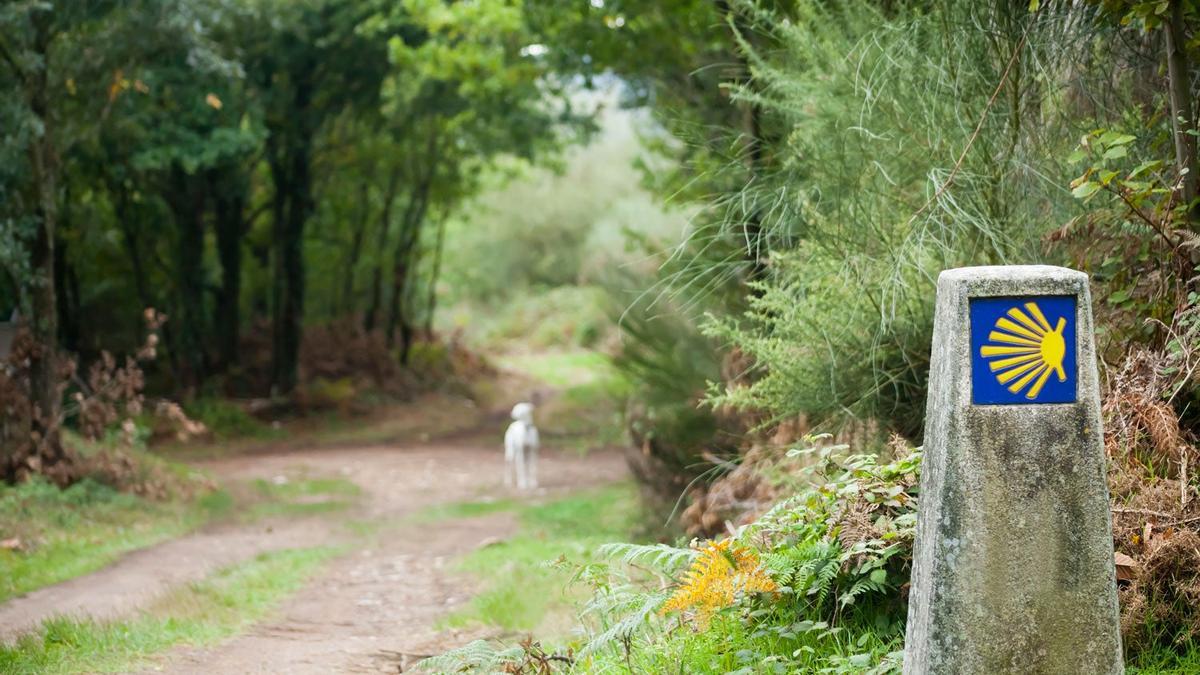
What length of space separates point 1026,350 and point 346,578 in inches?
302

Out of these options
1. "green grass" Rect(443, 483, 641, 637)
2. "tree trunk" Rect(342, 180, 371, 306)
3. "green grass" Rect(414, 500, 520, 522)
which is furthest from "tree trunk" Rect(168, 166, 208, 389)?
"green grass" Rect(443, 483, 641, 637)

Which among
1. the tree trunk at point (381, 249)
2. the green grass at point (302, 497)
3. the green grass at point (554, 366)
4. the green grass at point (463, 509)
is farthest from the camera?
the green grass at point (554, 366)

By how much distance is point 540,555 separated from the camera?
34.3ft

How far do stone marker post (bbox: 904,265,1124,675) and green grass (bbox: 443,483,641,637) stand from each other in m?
2.19

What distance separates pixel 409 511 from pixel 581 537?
4125mm

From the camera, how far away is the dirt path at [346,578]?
277 inches

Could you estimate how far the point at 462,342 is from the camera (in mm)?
37406

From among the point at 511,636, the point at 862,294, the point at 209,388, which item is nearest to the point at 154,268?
the point at 209,388

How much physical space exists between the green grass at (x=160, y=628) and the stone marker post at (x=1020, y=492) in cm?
465

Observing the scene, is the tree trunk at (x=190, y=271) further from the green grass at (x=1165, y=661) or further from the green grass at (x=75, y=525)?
the green grass at (x=1165, y=661)

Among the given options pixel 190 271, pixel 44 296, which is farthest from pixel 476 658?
pixel 190 271

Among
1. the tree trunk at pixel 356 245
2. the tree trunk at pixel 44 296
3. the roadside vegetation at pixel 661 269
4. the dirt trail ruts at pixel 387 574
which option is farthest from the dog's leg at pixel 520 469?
the tree trunk at pixel 356 245

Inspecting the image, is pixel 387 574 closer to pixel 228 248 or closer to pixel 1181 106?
pixel 1181 106

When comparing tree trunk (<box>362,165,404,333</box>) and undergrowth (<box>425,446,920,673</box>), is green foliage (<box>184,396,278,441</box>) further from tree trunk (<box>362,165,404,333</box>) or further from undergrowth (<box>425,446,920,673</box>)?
undergrowth (<box>425,446,920,673</box>)
